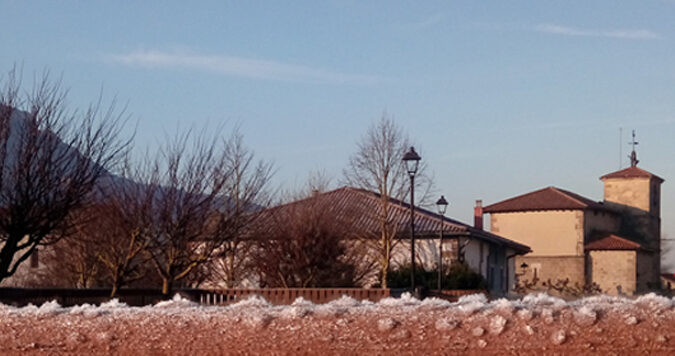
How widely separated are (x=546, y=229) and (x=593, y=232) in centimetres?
406

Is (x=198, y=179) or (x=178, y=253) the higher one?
(x=198, y=179)

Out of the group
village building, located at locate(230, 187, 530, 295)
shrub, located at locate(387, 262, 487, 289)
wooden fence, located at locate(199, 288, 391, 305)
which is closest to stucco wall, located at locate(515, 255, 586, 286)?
village building, located at locate(230, 187, 530, 295)

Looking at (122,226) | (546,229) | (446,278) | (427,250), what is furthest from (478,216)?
(122,226)

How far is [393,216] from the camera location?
4531cm

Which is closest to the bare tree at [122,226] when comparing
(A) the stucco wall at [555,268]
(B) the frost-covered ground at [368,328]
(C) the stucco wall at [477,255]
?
(B) the frost-covered ground at [368,328]

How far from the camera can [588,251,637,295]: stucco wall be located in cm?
6862

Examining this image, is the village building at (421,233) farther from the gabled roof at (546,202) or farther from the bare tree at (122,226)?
the gabled roof at (546,202)

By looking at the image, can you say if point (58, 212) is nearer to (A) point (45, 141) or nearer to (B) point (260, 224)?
(A) point (45, 141)

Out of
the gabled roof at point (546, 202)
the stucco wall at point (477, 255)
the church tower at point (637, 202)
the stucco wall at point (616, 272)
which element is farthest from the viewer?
the church tower at point (637, 202)

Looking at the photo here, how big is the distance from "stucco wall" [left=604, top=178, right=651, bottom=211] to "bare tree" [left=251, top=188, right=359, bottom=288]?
2060 inches

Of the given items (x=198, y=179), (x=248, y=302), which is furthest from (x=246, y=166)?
(x=248, y=302)

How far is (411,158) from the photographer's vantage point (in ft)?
77.9

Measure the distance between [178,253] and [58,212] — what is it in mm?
7521

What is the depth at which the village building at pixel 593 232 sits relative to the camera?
227 ft
